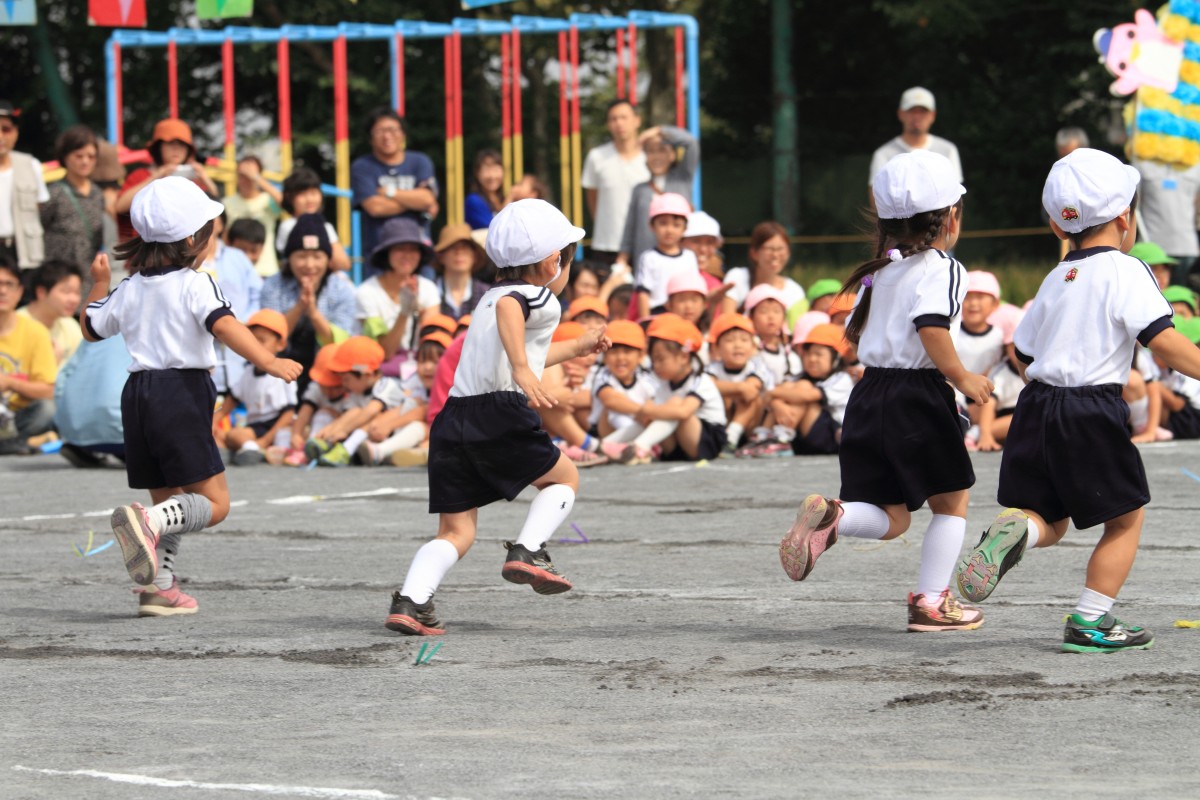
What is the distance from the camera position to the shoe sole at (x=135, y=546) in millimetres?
6734

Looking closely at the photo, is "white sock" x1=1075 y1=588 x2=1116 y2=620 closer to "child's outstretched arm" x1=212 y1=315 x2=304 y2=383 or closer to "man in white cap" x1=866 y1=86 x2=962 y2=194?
"child's outstretched arm" x1=212 y1=315 x2=304 y2=383

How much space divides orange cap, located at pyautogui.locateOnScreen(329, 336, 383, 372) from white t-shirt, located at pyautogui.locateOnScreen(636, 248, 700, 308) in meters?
2.10

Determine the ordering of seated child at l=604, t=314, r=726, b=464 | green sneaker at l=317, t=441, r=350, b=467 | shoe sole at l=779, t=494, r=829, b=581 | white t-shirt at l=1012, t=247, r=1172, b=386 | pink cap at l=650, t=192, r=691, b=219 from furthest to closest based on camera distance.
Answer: pink cap at l=650, t=192, r=691, b=219 < green sneaker at l=317, t=441, r=350, b=467 < seated child at l=604, t=314, r=726, b=464 < shoe sole at l=779, t=494, r=829, b=581 < white t-shirt at l=1012, t=247, r=1172, b=386

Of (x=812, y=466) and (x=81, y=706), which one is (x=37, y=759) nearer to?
(x=81, y=706)

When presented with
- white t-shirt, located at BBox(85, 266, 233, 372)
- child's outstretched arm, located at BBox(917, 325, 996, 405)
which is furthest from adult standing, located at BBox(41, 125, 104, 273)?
child's outstretched arm, located at BBox(917, 325, 996, 405)

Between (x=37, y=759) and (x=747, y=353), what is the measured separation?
904 centimetres

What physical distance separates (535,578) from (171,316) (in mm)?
1713

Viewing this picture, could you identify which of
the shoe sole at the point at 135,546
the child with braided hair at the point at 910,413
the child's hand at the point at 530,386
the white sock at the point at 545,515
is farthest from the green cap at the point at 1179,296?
the shoe sole at the point at 135,546

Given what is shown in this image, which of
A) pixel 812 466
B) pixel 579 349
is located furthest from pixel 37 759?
pixel 812 466

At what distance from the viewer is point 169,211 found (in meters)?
7.14

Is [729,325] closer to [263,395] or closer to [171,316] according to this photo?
[263,395]

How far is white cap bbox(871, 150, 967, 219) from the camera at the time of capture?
6406mm

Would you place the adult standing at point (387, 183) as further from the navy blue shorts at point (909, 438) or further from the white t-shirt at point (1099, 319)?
the white t-shirt at point (1099, 319)

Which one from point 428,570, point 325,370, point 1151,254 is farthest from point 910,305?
point 1151,254
